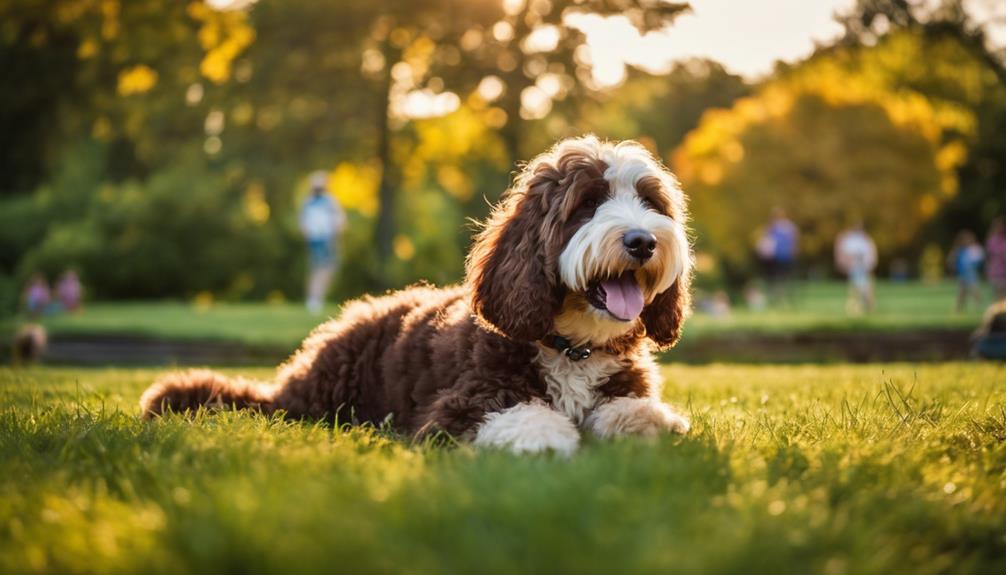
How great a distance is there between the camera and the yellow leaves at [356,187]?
2660cm

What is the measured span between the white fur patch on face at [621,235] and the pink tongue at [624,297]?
3.4 inches

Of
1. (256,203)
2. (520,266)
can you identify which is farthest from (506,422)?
(256,203)

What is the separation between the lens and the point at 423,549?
2.11 meters

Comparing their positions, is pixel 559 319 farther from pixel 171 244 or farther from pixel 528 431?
pixel 171 244

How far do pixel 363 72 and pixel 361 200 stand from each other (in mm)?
10079

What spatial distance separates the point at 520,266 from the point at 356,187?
92.5 feet

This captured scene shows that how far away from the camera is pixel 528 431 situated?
3.67 meters

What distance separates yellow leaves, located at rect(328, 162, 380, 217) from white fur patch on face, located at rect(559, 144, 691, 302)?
22.0 meters

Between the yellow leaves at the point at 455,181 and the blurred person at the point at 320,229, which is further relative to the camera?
the yellow leaves at the point at 455,181

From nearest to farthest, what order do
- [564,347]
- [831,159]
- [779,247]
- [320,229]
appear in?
1. [564,347]
2. [320,229]
3. [779,247]
4. [831,159]

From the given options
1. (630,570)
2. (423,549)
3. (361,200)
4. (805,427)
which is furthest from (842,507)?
(361,200)

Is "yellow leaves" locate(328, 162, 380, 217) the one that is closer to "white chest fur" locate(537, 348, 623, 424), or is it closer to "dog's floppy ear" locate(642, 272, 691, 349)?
"dog's floppy ear" locate(642, 272, 691, 349)

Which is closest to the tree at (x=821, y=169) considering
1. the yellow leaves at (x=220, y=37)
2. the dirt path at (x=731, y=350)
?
the yellow leaves at (x=220, y=37)

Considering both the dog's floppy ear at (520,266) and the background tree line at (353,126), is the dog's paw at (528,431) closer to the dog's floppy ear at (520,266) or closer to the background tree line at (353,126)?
the dog's floppy ear at (520,266)
